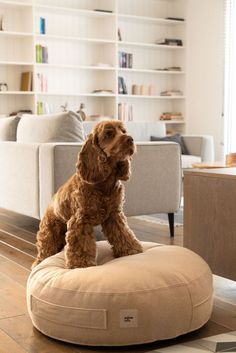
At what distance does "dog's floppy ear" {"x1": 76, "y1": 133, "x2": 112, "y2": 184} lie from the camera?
2262mm

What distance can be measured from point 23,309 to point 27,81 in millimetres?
4704

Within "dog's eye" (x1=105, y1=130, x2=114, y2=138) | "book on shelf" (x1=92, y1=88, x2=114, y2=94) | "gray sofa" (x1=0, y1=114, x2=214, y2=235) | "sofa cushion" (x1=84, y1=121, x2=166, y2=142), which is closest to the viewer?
"dog's eye" (x1=105, y1=130, x2=114, y2=138)

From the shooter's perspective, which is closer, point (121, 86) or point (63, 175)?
point (63, 175)

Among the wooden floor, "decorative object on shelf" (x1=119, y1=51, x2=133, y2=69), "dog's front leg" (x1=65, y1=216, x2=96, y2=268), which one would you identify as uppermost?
"decorative object on shelf" (x1=119, y1=51, x2=133, y2=69)

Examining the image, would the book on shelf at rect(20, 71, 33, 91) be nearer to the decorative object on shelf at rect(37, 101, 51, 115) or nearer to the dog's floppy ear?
the decorative object on shelf at rect(37, 101, 51, 115)

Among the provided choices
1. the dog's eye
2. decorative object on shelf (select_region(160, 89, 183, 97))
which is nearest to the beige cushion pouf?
the dog's eye

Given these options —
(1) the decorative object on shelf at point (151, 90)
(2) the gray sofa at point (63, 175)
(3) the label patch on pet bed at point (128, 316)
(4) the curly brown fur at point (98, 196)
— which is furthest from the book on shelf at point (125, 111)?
(3) the label patch on pet bed at point (128, 316)

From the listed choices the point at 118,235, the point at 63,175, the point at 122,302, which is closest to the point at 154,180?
the point at 63,175

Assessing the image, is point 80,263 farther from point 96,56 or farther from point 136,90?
point 136,90

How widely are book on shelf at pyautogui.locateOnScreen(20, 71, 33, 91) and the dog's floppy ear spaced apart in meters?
4.66

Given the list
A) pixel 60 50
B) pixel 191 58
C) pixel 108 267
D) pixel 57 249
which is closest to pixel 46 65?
pixel 60 50

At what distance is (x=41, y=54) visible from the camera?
6.88m

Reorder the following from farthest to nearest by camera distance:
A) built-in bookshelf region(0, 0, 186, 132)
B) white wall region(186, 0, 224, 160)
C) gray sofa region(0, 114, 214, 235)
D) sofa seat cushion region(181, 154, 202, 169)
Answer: white wall region(186, 0, 224, 160)
built-in bookshelf region(0, 0, 186, 132)
sofa seat cushion region(181, 154, 202, 169)
gray sofa region(0, 114, 214, 235)

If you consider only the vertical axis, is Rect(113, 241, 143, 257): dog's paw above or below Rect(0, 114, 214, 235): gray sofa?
below
